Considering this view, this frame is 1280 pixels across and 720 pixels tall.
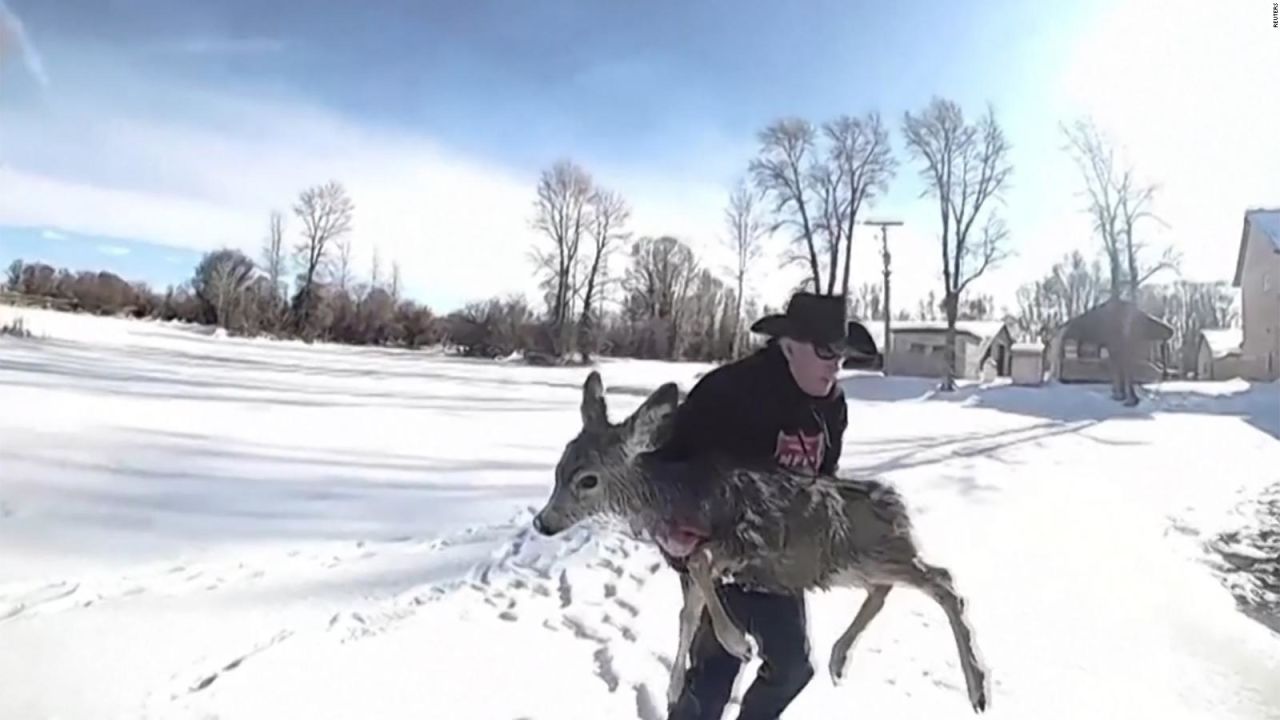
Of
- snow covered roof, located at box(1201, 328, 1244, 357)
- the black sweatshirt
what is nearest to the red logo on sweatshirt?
the black sweatshirt

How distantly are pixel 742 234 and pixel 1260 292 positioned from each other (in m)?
1.65

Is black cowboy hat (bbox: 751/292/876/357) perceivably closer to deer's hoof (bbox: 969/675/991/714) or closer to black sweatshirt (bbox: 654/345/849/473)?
black sweatshirt (bbox: 654/345/849/473)

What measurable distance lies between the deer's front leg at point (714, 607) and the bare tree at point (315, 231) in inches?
41.9

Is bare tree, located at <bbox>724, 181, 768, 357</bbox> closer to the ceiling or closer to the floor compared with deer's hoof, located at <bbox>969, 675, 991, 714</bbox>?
closer to the ceiling

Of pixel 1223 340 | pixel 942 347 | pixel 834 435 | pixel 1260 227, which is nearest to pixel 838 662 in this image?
pixel 834 435

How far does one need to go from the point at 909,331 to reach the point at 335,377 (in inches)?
62.4

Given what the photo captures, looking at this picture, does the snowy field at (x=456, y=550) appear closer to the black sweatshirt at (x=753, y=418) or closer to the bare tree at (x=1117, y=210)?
the black sweatshirt at (x=753, y=418)

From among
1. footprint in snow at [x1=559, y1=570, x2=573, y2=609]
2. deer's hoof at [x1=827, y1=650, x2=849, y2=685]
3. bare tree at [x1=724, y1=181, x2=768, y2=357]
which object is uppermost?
bare tree at [x1=724, y1=181, x2=768, y2=357]

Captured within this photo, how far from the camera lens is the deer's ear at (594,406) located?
838 mm

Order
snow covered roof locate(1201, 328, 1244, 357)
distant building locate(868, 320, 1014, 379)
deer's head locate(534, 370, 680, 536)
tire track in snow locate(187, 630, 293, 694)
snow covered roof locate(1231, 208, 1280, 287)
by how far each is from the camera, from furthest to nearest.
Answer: snow covered roof locate(1201, 328, 1244, 357)
snow covered roof locate(1231, 208, 1280, 287)
distant building locate(868, 320, 1014, 379)
tire track in snow locate(187, 630, 293, 694)
deer's head locate(534, 370, 680, 536)

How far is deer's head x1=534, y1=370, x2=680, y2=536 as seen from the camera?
2.68 feet

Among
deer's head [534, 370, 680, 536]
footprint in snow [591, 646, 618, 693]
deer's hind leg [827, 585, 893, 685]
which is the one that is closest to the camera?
deer's head [534, 370, 680, 536]

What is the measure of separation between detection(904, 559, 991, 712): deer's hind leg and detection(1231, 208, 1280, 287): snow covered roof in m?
1.80

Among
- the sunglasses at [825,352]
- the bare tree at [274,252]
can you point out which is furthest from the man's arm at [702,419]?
the bare tree at [274,252]
